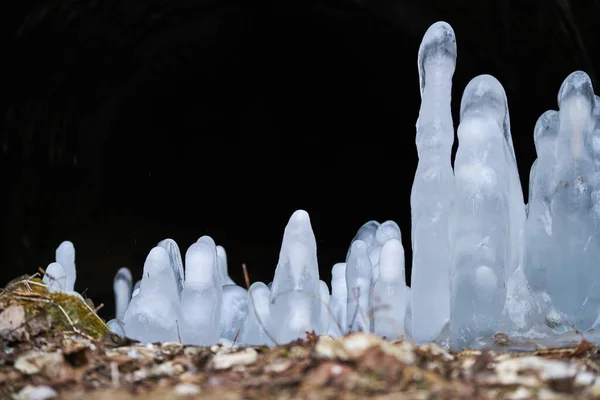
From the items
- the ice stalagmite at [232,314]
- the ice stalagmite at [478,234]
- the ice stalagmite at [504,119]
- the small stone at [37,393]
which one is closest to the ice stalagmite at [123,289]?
the ice stalagmite at [232,314]

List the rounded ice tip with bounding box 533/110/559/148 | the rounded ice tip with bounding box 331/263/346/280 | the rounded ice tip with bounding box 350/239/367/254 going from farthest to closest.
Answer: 1. the rounded ice tip with bounding box 331/263/346/280
2. the rounded ice tip with bounding box 350/239/367/254
3. the rounded ice tip with bounding box 533/110/559/148

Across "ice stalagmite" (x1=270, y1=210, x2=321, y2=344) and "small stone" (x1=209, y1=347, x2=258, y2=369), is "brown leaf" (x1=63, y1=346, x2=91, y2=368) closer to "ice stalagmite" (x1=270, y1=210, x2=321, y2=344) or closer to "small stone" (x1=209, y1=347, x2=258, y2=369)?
"small stone" (x1=209, y1=347, x2=258, y2=369)

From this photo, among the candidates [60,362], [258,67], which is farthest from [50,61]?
[60,362]

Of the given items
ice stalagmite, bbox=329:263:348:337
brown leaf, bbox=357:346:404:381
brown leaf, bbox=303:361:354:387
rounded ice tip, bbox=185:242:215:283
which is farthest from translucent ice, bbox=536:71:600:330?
brown leaf, bbox=303:361:354:387

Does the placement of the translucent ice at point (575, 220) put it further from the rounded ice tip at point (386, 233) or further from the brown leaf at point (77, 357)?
the brown leaf at point (77, 357)

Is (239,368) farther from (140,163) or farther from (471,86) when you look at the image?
(140,163)

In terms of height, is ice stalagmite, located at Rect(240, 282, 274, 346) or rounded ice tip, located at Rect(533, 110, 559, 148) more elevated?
rounded ice tip, located at Rect(533, 110, 559, 148)

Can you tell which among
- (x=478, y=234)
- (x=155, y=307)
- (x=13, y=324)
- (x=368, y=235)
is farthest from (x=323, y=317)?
(x=13, y=324)
